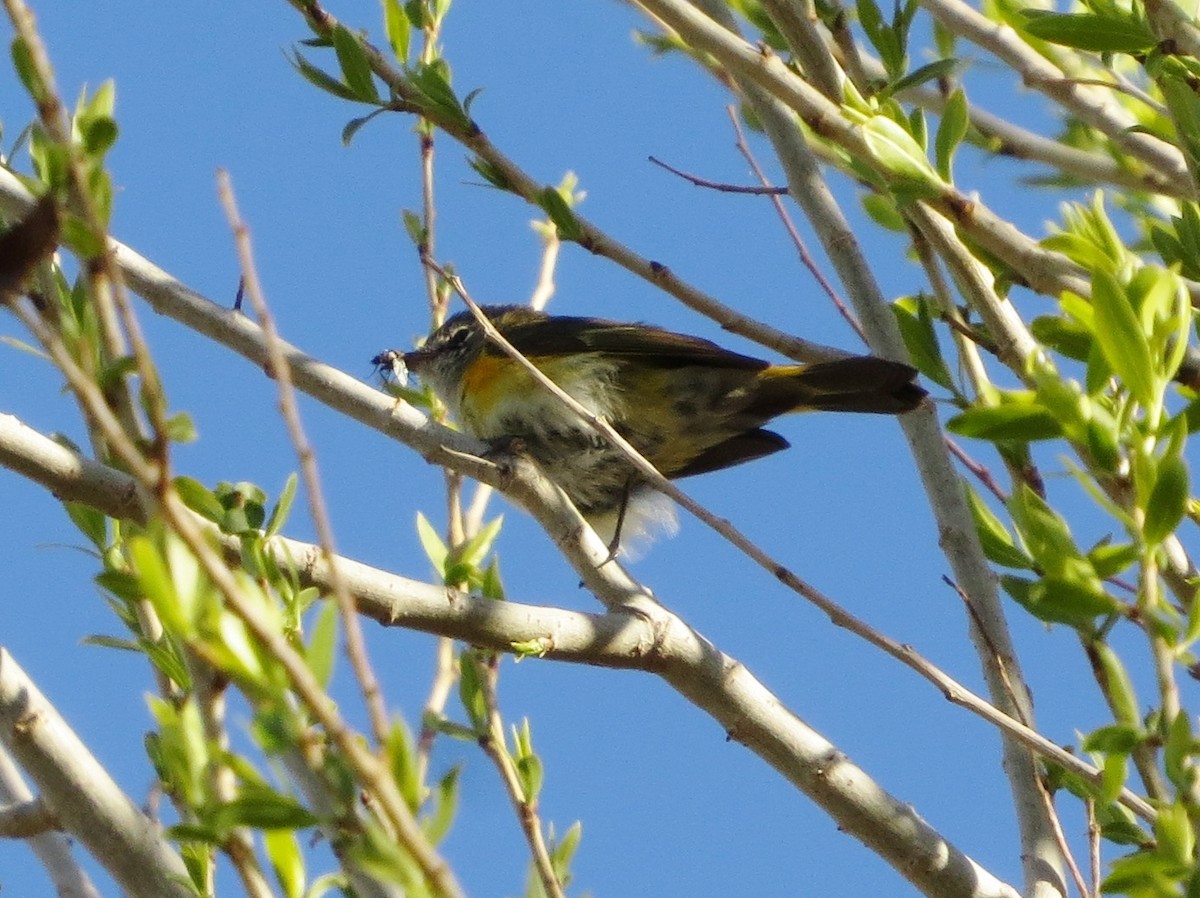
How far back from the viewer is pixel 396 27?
12.8ft

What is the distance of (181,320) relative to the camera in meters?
3.32

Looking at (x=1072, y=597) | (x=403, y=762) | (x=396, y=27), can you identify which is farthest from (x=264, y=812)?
(x=396, y=27)

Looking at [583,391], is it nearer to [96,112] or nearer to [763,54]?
[763,54]

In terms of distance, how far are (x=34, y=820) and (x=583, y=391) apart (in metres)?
3.17

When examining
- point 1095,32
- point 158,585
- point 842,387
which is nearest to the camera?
point 158,585

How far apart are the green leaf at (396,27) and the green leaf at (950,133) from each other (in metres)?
1.57

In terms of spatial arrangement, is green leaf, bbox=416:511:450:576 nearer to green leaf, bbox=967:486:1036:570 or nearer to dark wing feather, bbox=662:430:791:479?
green leaf, bbox=967:486:1036:570

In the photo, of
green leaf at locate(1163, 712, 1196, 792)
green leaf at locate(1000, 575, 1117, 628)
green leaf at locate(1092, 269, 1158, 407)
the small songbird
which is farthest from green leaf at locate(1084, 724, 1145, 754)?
the small songbird

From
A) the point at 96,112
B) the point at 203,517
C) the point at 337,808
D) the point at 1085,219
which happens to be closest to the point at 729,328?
the point at 1085,219

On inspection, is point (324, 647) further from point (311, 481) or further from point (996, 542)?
point (996, 542)

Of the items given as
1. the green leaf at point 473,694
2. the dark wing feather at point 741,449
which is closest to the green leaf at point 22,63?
the green leaf at point 473,694

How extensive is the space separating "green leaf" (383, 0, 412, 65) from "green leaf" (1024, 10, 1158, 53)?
5.61 ft

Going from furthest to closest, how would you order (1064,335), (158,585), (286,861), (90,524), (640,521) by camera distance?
(640,521)
(90,524)
(1064,335)
(286,861)
(158,585)

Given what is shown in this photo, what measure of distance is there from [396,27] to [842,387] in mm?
1683
